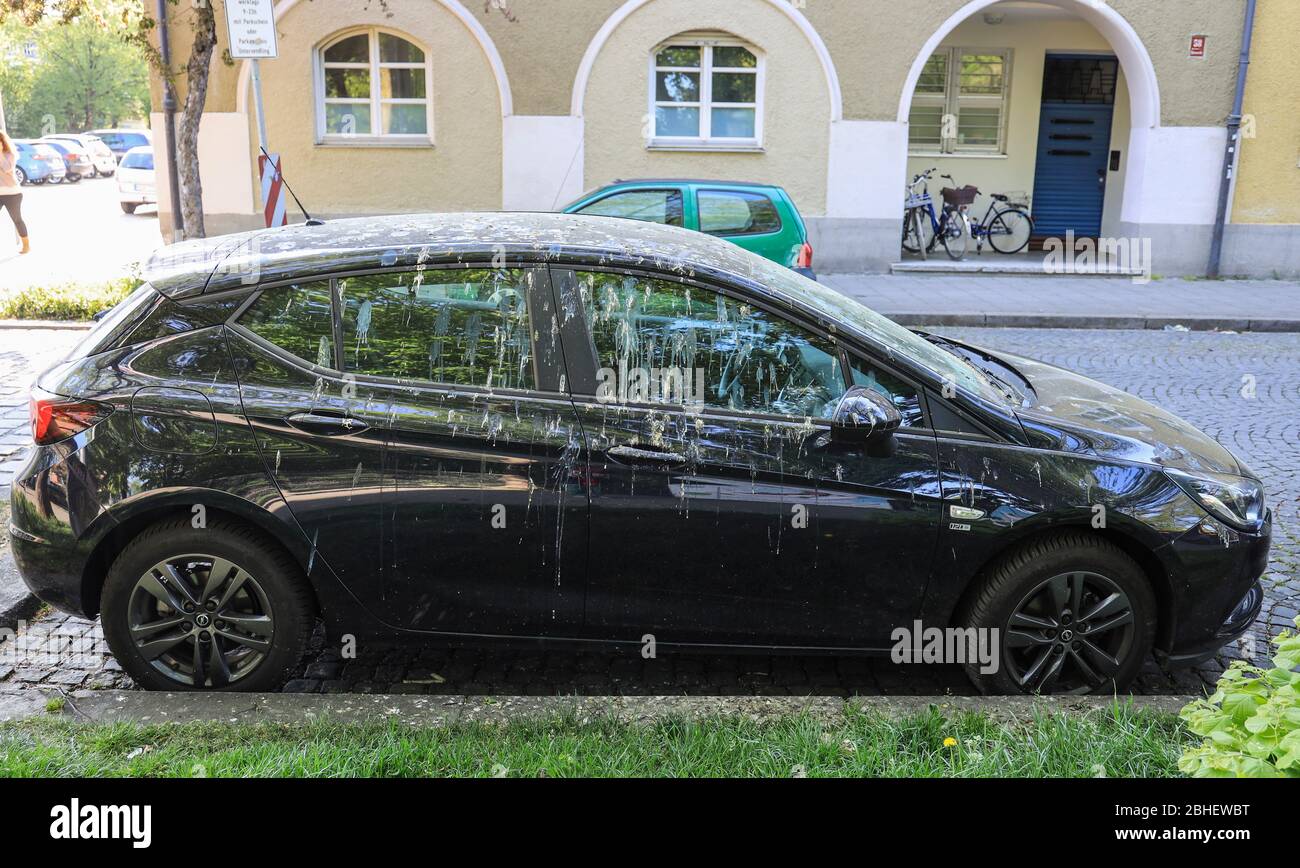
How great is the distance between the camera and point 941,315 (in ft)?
42.3

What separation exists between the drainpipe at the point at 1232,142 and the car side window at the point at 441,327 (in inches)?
611

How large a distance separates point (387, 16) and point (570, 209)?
6.19m

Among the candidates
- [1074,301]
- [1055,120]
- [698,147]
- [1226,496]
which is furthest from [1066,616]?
[1055,120]

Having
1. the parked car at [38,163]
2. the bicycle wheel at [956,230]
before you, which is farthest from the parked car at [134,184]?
the bicycle wheel at [956,230]

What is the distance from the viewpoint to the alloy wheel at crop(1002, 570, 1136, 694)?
3.86 metres

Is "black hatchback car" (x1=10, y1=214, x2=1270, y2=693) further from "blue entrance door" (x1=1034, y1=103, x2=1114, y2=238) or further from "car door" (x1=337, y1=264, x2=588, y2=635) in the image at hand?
"blue entrance door" (x1=1034, y1=103, x2=1114, y2=238)

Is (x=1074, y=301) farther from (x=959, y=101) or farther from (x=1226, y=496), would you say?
(x=1226, y=496)

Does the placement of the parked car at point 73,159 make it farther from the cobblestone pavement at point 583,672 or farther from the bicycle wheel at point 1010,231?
the cobblestone pavement at point 583,672

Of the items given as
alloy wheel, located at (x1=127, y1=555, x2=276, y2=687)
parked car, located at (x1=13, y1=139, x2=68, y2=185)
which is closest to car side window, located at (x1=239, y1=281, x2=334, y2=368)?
alloy wheel, located at (x1=127, y1=555, x2=276, y2=687)

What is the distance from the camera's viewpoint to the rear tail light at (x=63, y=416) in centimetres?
378

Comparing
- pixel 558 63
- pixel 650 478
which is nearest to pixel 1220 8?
pixel 558 63

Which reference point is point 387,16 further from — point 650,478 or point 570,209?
point 650,478

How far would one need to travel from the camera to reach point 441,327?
386 centimetres
